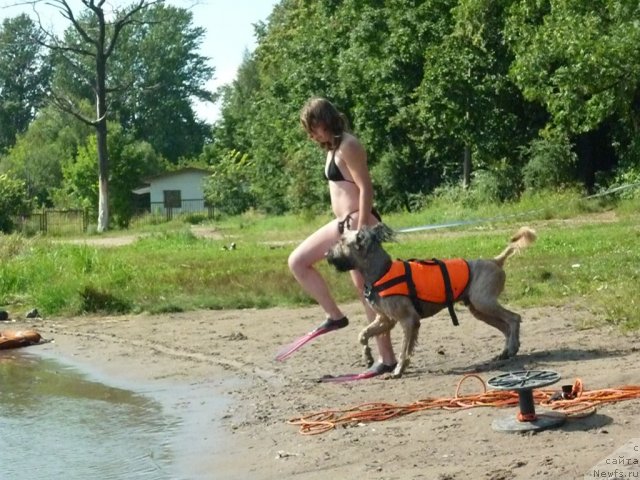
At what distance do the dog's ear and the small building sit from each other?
239 feet

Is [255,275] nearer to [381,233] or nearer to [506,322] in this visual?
[506,322]

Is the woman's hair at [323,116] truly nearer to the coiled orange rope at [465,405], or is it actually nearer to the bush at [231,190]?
the coiled orange rope at [465,405]

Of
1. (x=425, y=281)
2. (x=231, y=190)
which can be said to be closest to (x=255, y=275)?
(x=425, y=281)

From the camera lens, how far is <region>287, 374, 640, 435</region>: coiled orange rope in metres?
7.01

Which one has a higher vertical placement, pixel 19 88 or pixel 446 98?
pixel 19 88

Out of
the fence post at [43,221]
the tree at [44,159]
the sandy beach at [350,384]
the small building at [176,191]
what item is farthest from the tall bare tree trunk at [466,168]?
the tree at [44,159]

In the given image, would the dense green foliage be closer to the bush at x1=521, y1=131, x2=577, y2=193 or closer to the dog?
the bush at x1=521, y1=131, x2=577, y2=193

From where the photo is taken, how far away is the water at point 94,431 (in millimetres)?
7891

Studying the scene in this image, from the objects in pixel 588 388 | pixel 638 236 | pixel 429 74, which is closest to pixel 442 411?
pixel 588 388

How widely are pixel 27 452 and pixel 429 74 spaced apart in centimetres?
3234

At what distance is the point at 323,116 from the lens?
368 inches

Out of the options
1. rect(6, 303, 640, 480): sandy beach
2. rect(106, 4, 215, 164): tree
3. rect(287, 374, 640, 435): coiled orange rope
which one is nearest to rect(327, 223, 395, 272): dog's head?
rect(6, 303, 640, 480): sandy beach

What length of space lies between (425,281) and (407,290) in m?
0.15

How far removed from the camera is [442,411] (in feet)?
25.3
